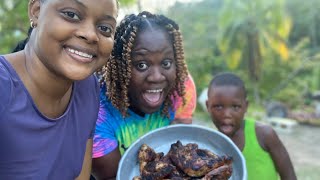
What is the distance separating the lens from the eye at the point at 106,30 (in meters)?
1.54

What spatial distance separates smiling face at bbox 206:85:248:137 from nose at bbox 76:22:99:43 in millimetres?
1342

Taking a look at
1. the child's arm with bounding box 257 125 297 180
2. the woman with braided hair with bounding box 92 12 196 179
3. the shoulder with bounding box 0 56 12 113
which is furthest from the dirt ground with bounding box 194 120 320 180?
the shoulder with bounding box 0 56 12 113

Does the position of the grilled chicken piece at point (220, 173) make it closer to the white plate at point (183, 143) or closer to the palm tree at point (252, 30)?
the white plate at point (183, 143)

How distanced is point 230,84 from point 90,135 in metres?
1.14

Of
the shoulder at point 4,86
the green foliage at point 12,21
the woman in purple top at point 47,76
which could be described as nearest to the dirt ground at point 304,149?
the green foliage at point 12,21

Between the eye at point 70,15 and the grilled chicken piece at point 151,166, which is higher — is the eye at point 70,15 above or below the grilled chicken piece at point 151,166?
above

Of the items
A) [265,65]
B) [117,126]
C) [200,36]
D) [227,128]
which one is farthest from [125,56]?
[200,36]

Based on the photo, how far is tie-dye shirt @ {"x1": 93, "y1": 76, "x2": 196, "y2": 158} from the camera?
2135 mm

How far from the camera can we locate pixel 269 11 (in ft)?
54.0

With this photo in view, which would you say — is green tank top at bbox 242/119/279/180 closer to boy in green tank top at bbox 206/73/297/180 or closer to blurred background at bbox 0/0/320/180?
boy in green tank top at bbox 206/73/297/180

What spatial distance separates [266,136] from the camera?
8.12 feet

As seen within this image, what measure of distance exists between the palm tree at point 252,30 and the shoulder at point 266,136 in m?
14.7

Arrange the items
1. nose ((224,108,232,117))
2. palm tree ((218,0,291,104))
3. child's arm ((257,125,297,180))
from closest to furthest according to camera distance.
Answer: child's arm ((257,125,297,180))
nose ((224,108,232,117))
palm tree ((218,0,291,104))

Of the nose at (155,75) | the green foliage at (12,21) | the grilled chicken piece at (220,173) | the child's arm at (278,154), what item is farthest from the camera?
the green foliage at (12,21)
